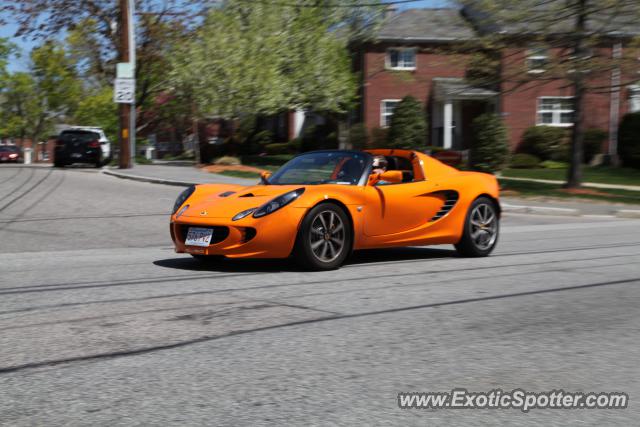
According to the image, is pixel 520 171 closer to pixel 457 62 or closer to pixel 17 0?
pixel 457 62

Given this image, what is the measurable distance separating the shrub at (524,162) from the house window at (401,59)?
9116mm

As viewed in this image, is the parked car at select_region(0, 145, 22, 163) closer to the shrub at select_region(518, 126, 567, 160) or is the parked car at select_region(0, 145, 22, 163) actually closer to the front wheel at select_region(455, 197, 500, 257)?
the shrub at select_region(518, 126, 567, 160)

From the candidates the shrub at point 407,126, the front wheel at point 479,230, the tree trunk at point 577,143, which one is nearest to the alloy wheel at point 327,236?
the front wheel at point 479,230

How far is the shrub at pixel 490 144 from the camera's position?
3186 cm

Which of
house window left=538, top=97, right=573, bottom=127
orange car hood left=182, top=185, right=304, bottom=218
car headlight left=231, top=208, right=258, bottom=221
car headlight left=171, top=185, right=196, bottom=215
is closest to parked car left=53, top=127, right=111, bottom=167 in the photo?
house window left=538, top=97, right=573, bottom=127

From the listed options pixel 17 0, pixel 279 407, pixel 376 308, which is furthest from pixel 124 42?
pixel 279 407

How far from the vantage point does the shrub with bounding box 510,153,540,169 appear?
35.9 metres

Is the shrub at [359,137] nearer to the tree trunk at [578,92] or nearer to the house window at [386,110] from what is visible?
the house window at [386,110]

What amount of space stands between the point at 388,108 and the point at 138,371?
39414mm

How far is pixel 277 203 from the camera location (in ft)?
25.4

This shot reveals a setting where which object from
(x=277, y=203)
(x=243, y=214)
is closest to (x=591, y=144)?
(x=277, y=203)

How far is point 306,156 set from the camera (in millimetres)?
9305

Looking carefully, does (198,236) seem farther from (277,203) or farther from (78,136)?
(78,136)

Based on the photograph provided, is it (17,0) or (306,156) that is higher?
(17,0)
